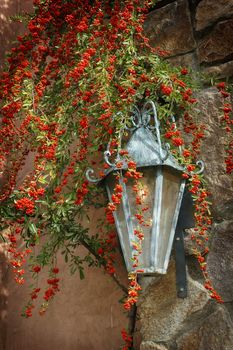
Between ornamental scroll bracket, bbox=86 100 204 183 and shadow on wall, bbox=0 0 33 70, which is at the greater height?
shadow on wall, bbox=0 0 33 70

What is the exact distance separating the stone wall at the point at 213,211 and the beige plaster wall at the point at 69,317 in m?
0.21

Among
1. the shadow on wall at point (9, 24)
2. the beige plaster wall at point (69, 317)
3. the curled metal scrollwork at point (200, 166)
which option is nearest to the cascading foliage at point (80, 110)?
the curled metal scrollwork at point (200, 166)

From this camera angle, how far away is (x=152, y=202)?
7.34 ft

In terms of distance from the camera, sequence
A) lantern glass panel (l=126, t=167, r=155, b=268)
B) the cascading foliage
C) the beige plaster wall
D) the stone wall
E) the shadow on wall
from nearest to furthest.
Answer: lantern glass panel (l=126, t=167, r=155, b=268) < the stone wall < the cascading foliage < the beige plaster wall < the shadow on wall

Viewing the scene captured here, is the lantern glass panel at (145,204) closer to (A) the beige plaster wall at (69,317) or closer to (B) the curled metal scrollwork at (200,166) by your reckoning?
(B) the curled metal scrollwork at (200,166)

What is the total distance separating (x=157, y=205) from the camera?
7.31 ft

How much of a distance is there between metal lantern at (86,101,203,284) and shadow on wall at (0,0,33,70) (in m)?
1.64

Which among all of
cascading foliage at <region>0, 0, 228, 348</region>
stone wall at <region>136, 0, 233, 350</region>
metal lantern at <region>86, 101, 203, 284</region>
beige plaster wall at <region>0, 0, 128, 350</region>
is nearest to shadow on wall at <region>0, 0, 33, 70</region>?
cascading foliage at <region>0, 0, 228, 348</region>

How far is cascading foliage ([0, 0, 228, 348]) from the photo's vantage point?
249 cm

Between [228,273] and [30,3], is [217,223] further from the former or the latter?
[30,3]

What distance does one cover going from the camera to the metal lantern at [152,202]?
2207 mm

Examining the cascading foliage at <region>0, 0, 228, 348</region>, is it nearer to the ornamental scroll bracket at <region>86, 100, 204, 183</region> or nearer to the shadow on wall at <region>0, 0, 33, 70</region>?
the ornamental scroll bracket at <region>86, 100, 204, 183</region>

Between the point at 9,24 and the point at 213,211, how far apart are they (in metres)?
2.05

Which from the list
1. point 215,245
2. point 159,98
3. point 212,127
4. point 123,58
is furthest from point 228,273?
point 123,58
